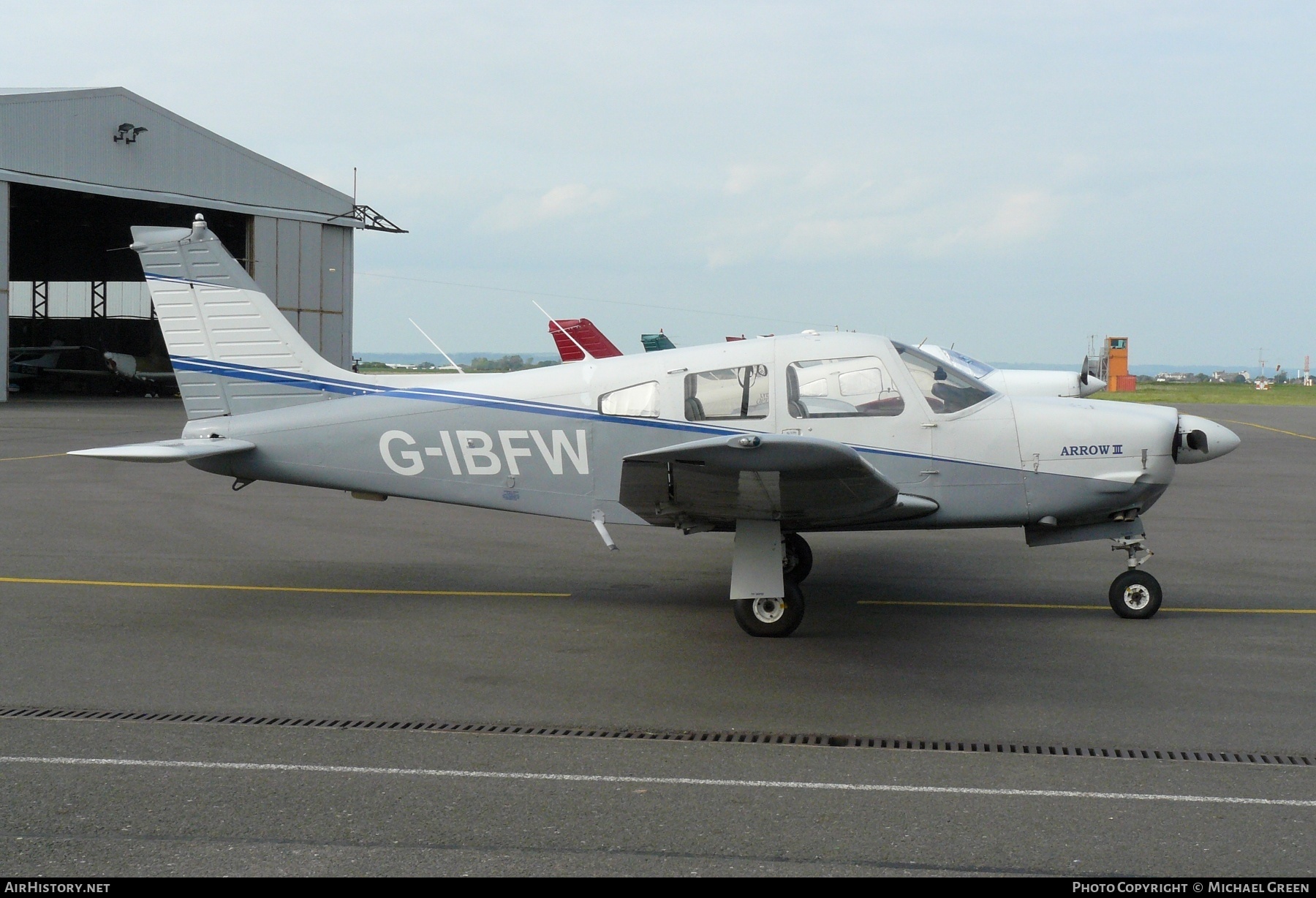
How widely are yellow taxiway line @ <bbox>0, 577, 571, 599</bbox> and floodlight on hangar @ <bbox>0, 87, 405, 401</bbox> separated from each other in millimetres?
Answer: 27090

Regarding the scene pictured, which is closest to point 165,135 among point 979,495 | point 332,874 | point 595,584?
point 595,584

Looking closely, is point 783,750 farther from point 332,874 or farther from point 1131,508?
point 1131,508

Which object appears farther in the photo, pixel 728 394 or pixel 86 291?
pixel 86 291

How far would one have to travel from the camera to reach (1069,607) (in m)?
8.23

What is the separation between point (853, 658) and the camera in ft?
22.1

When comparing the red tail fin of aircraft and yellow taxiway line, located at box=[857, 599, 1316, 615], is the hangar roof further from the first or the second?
yellow taxiway line, located at box=[857, 599, 1316, 615]

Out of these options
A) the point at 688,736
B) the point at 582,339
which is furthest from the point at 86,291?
the point at 688,736

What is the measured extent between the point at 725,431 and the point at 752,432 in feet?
0.66

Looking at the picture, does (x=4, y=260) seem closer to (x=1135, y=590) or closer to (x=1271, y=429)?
(x=1135, y=590)

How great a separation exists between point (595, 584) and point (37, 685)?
4.19 metres

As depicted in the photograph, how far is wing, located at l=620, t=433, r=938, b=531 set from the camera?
597 centimetres

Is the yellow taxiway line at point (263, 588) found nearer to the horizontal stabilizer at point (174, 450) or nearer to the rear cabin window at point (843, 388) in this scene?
the horizontal stabilizer at point (174, 450)

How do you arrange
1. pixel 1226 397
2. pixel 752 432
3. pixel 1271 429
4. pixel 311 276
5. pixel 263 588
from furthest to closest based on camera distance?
pixel 1226 397, pixel 311 276, pixel 1271 429, pixel 263 588, pixel 752 432

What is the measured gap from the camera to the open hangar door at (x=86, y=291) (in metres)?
38.4
